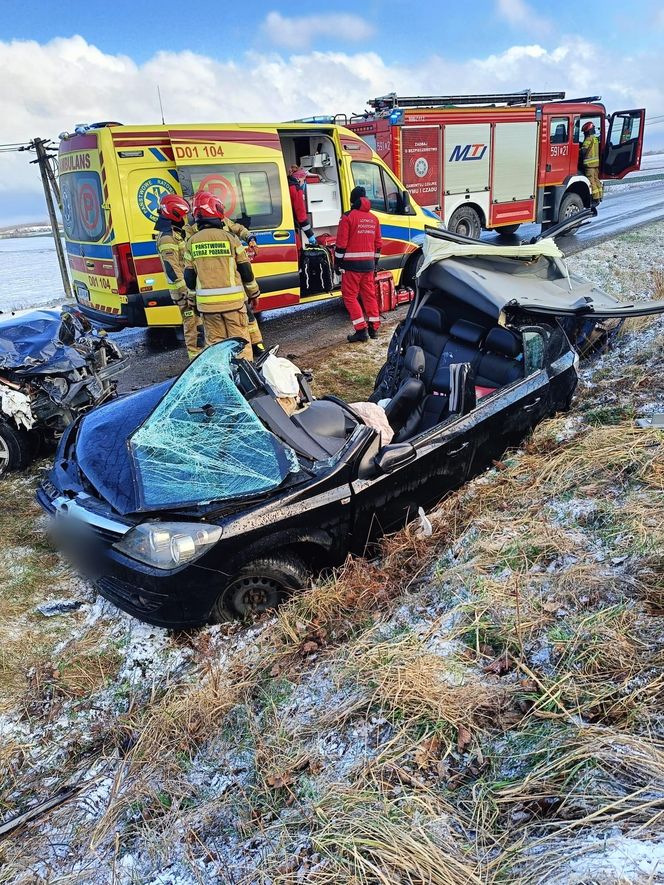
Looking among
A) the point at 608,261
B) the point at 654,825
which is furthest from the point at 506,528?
the point at 608,261

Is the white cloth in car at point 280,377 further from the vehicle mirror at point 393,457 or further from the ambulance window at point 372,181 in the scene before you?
the ambulance window at point 372,181

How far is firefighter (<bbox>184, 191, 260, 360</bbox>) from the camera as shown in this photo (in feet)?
18.6

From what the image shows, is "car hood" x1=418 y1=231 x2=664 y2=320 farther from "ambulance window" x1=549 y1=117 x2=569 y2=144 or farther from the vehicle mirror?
"ambulance window" x1=549 y1=117 x2=569 y2=144

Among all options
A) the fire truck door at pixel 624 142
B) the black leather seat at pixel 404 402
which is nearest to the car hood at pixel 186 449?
the black leather seat at pixel 404 402

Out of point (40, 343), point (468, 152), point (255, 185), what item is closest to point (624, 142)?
point (468, 152)

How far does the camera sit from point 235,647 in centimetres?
290

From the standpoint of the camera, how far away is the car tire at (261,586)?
2.83m

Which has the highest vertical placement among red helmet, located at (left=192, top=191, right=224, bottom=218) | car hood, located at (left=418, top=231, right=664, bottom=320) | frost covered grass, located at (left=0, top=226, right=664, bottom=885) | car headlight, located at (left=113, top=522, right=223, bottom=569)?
red helmet, located at (left=192, top=191, right=224, bottom=218)

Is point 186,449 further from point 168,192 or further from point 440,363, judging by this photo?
point 168,192

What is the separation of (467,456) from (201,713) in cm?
218

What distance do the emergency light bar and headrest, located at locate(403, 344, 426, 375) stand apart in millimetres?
8573

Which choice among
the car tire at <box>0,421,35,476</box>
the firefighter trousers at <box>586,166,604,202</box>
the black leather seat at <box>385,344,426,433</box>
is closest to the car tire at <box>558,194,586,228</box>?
the firefighter trousers at <box>586,166,604,202</box>

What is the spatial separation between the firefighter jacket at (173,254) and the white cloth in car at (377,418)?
357 cm

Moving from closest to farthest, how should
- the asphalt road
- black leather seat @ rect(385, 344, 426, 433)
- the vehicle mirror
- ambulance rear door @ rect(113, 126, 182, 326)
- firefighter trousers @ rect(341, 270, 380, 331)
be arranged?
the vehicle mirror, black leather seat @ rect(385, 344, 426, 433), ambulance rear door @ rect(113, 126, 182, 326), the asphalt road, firefighter trousers @ rect(341, 270, 380, 331)
